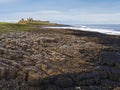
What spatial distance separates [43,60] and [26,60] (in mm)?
1641

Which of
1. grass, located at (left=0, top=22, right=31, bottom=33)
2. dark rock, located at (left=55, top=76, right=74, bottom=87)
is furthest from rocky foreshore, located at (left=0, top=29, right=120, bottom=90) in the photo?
grass, located at (left=0, top=22, right=31, bottom=33)

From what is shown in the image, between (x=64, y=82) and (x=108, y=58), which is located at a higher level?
(x=108, y=58)

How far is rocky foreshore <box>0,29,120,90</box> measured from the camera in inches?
1127

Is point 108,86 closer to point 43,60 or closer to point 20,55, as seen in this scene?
point 43,60

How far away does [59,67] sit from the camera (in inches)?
1200

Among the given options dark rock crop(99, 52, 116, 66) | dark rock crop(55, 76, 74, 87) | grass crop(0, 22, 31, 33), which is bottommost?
dark rock crop(55, 76, 74, 87)

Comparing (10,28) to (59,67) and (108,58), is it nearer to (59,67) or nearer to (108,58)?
(108,58)

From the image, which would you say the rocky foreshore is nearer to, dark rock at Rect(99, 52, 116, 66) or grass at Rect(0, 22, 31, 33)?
dark rock at Rect(99, 52, 116, 66)

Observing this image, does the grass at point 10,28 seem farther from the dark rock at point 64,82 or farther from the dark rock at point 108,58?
the dark rock at point 64,82

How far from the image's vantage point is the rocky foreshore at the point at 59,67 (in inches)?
1127

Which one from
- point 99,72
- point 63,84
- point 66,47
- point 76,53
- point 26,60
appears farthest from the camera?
point 66,47

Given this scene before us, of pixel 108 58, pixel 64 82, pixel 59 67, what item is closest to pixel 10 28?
pixel 108 58

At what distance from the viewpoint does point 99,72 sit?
3045 centimetres

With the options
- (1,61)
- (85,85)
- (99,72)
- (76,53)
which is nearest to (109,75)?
(99,72)
